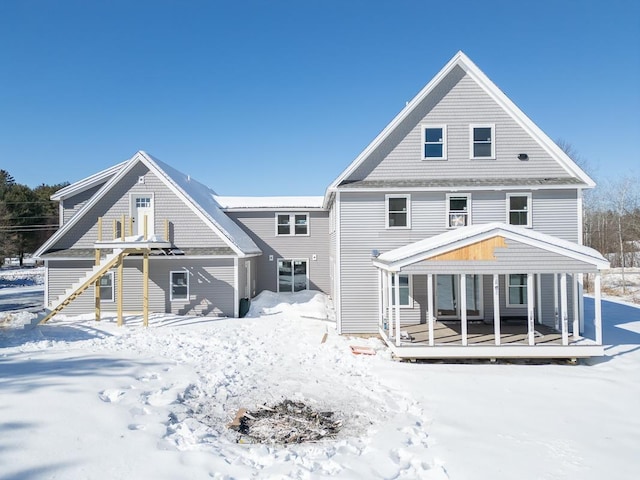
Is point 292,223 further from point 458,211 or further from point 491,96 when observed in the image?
point 491,96

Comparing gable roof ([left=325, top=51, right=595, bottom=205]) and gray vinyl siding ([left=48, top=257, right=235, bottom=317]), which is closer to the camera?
gable roof ([left=325, top=51, right=595, bottom=205])

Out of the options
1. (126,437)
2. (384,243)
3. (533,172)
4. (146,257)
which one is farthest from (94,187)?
(533,172)

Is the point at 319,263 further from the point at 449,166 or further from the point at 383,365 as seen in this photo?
the point at 383,365

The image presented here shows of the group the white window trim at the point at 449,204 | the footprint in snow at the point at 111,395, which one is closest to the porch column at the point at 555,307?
the white window trim at the point at 449,204

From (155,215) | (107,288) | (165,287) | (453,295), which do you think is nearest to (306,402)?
(453,295)

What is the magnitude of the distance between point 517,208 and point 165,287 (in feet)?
48.7

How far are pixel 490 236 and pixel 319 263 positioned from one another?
11.5m

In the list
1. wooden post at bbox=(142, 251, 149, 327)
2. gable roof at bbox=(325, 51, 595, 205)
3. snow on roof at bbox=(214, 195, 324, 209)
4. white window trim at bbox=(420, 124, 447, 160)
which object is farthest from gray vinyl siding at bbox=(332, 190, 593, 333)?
wooden post at bbox=(142, 251, 149, 327)

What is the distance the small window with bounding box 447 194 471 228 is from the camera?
13.9 m

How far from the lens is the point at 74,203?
17672 mm

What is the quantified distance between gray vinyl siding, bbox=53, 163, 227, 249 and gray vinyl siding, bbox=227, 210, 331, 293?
4.69 m

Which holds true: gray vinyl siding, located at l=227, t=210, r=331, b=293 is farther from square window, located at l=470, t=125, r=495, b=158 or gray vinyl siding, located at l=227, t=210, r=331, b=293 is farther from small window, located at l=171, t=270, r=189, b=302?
square window, located at l=470, t=125, r=495, b=158

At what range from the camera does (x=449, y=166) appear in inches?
550

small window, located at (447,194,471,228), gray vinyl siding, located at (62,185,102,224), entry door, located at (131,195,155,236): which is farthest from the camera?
gray vinyl siding, located at (62,185,102,224)
